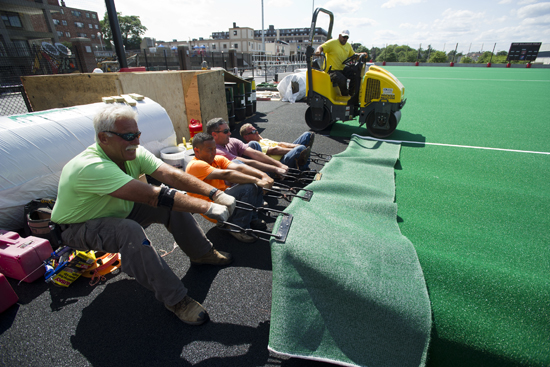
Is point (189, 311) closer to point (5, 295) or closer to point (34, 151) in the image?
point (5, 295)

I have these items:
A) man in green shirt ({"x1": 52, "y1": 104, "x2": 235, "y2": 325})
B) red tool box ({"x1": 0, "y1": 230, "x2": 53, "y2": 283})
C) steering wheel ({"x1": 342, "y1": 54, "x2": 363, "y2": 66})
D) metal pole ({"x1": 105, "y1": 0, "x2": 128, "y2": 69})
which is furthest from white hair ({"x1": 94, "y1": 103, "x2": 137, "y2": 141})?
steering wheel ({"x1": 342, "y1": 54, "x2": 363, "y2": 66})

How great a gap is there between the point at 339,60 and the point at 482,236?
530 centimetres

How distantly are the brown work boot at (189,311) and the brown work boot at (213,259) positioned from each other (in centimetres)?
54

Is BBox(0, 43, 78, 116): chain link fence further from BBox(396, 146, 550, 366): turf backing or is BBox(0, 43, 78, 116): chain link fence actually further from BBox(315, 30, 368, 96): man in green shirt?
BBox(396, 146, 550, 366): turf backing

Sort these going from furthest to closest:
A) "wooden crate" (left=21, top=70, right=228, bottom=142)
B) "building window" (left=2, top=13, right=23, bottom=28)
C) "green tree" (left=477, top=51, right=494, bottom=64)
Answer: "green tree" (left=477, top=51, right=494, bottom=64)
"building window" (left=2, top=13, right=23, bottom=28)
"wooden crate" (left=21, top=70, right=228, bottom=142)

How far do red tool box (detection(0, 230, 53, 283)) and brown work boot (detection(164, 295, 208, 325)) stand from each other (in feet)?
4.79

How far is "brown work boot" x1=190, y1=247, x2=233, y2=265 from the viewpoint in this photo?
2691mm

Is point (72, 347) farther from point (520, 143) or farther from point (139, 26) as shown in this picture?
point (139, 26)

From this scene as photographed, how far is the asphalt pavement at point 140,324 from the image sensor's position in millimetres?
1895

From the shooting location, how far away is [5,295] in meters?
2.20

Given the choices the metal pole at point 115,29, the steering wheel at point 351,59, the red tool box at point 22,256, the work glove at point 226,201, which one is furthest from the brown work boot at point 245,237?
the metal pole at point 115,29

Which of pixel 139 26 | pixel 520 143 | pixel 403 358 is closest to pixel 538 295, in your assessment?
pixel 403 358

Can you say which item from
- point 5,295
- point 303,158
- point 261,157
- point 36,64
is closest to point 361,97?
point 303,158

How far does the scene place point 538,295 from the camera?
1837 mm
